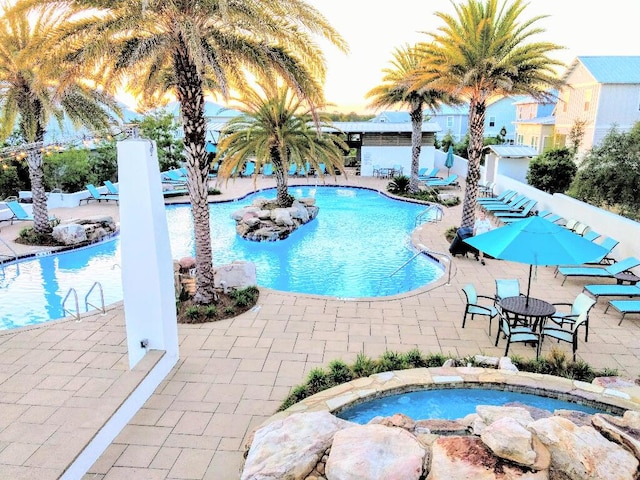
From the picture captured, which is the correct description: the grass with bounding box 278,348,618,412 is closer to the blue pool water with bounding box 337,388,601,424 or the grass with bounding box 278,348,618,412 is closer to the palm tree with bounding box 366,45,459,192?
the blue pool water with bounding box 337,388,601,424

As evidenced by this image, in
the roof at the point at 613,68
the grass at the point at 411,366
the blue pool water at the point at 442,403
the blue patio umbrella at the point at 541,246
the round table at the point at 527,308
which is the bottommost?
the blue pool water at the point at 442,403

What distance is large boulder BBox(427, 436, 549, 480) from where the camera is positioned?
4.11 meters

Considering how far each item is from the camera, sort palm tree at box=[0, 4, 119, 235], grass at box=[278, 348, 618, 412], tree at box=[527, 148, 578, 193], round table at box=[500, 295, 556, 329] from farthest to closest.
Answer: tree at box=[527, 148, 578, 193] → palm tree at box=[0, 4, 119, 235] → round table at box=[500, 295, 556, 329] → grass at box=[278, 348, 618, 412]

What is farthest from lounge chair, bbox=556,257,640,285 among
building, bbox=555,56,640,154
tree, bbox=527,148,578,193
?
building, bbox=555,56,640,154

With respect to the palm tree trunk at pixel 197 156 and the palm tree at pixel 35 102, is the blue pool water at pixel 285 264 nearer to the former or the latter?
the palm tree trunk at pixel 197 156

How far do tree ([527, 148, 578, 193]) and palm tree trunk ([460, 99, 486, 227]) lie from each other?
303 inches

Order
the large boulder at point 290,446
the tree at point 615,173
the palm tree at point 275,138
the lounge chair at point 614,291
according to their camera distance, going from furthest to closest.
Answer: the palm tree at point 275,138 → the tree at point 615,173 → the lounge chair at point 614,291 → the large boulder at point 290,446

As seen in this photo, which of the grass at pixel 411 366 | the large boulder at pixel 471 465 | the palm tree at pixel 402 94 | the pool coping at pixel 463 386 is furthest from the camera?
the palm tree at pixel 402 94

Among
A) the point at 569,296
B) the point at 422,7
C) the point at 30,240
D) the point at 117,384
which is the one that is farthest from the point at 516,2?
the point at 30,240

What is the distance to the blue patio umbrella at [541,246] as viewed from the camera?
694 centimetres

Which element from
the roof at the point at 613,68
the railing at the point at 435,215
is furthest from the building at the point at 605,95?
the railing at the point at 435,215

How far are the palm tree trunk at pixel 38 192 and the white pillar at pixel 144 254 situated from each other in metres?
9.41

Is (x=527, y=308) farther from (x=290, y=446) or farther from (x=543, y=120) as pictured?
(x=543, y=120)

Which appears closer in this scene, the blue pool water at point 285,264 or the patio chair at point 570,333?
the patio chair at point 570,333
